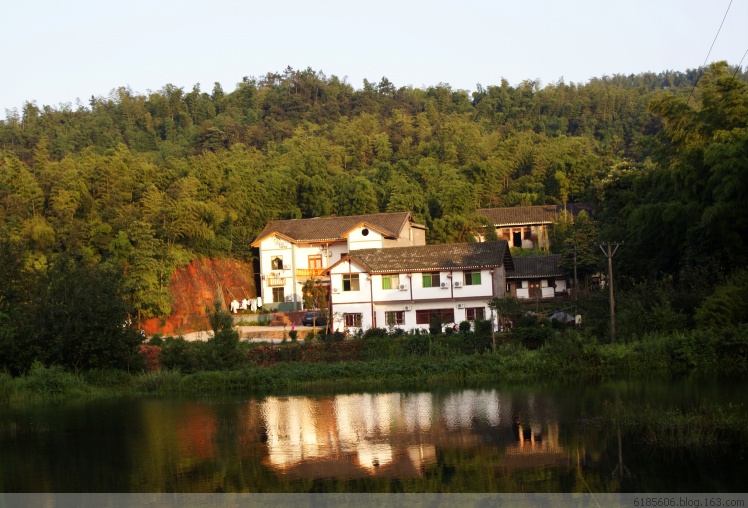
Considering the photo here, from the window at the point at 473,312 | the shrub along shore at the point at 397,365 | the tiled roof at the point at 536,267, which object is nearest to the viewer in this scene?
the shrub along shore at the point at 397,365

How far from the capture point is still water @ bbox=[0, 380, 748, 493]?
12.0 metres

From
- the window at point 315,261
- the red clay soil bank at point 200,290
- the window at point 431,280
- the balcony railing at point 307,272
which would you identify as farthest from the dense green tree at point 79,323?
the window at point 315,261

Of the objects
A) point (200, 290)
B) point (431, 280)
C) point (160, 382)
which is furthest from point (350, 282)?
point (160, 382)

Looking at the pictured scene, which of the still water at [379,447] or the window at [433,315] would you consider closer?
the still water at [379,447]

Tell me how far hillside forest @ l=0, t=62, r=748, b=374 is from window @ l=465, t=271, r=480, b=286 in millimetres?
5667

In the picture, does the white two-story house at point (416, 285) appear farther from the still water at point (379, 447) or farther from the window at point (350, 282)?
the still water at point (379, 447)

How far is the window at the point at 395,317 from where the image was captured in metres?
36.8

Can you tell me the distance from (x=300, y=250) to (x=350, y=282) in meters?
9.66

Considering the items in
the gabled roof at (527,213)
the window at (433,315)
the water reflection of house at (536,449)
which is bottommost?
the water reflection of house at (536,449)

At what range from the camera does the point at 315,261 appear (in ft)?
153

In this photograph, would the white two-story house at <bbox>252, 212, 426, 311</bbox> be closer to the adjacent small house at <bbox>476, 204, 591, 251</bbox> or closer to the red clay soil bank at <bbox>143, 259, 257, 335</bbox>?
the red clay soil bank at <bbox>143, 259, 257, 335</bbox>

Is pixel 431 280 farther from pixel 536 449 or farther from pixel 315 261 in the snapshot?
pixel 536 449

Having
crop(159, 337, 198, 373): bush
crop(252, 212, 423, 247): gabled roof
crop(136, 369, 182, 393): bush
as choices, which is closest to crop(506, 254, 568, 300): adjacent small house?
crop(252, 212, 423, 247): gabled roof

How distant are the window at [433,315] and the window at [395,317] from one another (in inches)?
28.8
